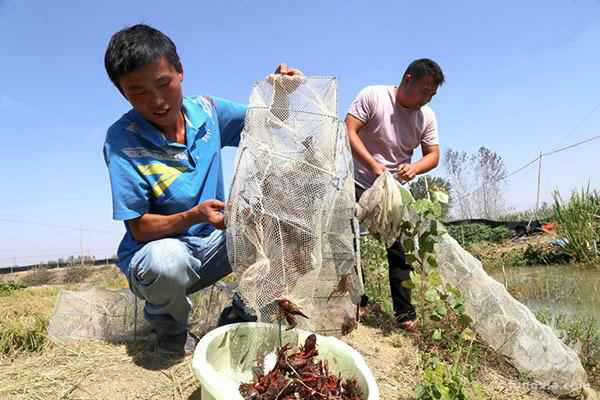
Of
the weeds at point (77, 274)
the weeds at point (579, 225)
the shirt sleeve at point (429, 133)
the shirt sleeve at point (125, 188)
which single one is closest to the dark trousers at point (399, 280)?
the shirt sleeve at point (429, 133)

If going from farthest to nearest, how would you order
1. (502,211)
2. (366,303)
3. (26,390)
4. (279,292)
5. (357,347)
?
(502,211) < (366,303) < (357,347) < (26,390) < (279,292)

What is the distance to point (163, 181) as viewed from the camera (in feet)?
6.98

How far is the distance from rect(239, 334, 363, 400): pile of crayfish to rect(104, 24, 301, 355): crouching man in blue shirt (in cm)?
60

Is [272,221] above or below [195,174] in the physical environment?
below

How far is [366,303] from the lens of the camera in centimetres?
316

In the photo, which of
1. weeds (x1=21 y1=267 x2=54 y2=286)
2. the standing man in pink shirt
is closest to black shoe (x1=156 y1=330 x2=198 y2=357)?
the standing man in pink shirt

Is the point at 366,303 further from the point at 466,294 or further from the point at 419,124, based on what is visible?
the point at 419,124

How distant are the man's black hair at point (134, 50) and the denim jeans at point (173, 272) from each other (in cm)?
74

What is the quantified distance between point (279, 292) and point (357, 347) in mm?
961

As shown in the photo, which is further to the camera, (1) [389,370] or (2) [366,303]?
(2) [366,303]

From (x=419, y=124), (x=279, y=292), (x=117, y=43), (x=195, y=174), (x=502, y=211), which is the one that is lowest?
(x=502, y=211)

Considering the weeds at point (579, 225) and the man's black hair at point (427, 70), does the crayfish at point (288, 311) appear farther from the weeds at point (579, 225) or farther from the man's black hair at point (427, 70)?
the weeds at point (579, 225)

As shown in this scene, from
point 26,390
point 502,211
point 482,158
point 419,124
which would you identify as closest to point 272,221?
point 26,390

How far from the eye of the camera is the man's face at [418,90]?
2967mm
